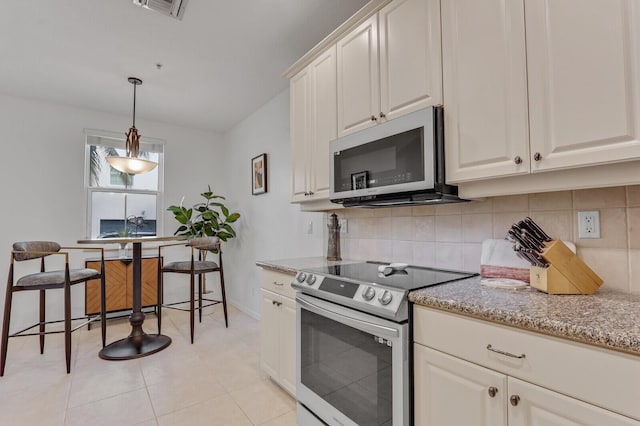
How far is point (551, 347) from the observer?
90cm

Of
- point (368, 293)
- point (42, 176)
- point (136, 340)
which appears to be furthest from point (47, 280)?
point (368, 293)

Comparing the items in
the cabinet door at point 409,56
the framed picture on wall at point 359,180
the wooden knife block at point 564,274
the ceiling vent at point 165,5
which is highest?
the ceiling vent at point 165,5

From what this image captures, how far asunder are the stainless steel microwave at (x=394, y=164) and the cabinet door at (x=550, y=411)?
2.74 feet

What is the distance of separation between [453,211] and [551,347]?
3.16 feet

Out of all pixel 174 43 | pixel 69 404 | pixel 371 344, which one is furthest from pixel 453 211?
pixel 69 404

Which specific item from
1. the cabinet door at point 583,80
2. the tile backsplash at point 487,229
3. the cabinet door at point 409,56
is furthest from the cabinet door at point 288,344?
the cabinet door at point 583,80

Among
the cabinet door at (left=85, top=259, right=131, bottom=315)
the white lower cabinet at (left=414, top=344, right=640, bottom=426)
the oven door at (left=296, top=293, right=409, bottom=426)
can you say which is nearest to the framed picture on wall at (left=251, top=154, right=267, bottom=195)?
the cabinet door at (left=85, top=259, right=131, bottom=315)

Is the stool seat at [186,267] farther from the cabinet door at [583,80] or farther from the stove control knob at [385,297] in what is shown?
the cabinet door at [583,80]

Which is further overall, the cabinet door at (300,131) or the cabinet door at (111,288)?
the cabinet door at (111,288)

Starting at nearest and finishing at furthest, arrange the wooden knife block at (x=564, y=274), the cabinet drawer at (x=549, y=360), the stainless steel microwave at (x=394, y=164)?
the cabinet drawer at (x=549, y=360), the wooden knife block at (x=564, y=274), the stainless steel microwave at (x=394, y=164)

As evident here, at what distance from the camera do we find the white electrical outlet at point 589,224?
4.23 feet

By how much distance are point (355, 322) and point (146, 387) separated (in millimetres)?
1832

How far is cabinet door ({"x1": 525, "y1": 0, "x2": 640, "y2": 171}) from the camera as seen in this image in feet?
3.27

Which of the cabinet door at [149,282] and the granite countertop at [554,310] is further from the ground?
the granite countertop at [554,310]
